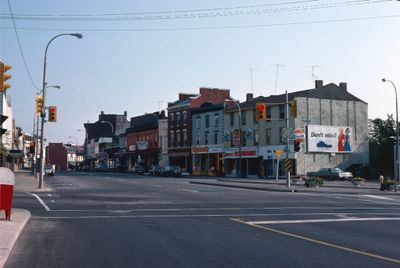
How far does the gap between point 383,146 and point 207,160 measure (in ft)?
82.9

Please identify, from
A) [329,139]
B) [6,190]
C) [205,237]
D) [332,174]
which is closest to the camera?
[205,237]

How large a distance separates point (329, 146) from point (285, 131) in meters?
27.3

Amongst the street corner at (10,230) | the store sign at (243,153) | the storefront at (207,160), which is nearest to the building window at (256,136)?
the store sign at (243,153)

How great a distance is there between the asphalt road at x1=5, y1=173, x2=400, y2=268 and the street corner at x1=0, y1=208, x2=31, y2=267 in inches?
7.1

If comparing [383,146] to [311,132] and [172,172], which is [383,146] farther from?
[172,172]

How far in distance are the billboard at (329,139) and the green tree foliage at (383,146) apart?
→ 4.01m

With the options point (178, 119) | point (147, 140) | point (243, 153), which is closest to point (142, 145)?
point (147, 140)

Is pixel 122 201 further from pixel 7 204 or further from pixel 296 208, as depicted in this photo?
pixel 7 204

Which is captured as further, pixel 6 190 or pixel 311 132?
pixel 311 132

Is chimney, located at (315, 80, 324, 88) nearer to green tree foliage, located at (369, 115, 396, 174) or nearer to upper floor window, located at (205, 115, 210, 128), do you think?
green tree foliage, located at (369, 115, 396, 174)

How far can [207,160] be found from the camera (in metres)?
82.1

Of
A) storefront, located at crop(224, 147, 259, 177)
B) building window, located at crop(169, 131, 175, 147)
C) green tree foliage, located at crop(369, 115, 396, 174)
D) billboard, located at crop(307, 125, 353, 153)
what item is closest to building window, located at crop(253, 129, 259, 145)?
storefront, located at crop(224, 147, 259, 177)

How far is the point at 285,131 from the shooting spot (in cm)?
4309

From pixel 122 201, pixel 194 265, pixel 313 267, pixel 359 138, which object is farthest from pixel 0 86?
pixel 359 138
